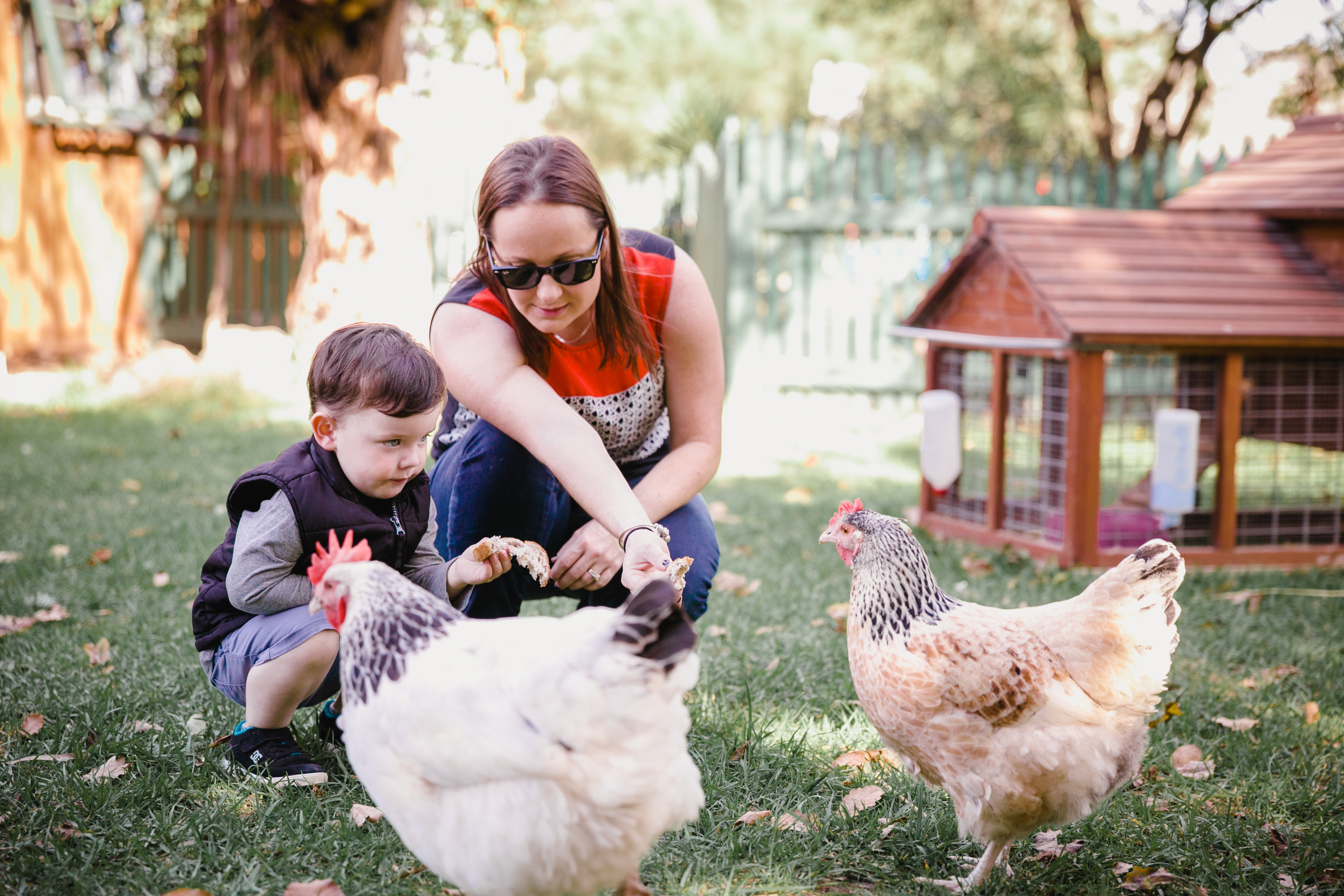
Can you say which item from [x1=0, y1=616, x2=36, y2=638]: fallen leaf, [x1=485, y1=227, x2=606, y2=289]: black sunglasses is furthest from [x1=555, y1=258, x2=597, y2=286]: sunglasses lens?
[x1=0, y1=616, x2=36, y2=638]: fallen leaf

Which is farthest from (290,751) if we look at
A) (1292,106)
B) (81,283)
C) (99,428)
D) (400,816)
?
(1292,106)

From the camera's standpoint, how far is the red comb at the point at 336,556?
209 cm

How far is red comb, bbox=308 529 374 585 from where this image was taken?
209 cm

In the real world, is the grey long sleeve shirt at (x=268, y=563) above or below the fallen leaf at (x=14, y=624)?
above

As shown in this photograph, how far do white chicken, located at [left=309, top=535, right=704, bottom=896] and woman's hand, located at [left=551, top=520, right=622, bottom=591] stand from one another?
26.1 inches

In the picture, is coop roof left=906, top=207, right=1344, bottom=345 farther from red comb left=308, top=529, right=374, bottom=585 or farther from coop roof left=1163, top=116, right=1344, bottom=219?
red comb left=308, top=529, right=374, bottom=585

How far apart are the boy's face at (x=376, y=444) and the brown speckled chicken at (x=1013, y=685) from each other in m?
1.14

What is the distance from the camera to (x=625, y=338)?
108 inches

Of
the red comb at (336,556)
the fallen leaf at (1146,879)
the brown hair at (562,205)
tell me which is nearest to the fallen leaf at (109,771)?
the red comb at (336,556)

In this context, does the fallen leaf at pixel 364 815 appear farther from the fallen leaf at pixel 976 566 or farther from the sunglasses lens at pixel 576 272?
the fallen leaf at pixel 976 566

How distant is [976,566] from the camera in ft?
14.8

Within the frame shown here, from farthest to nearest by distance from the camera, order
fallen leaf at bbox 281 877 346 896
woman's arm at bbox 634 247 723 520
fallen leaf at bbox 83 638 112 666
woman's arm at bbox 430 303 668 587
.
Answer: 1. fallen leaf at bbox 83 638 112 666
2. woman's arm at bbox 634 247 723 520
3. woman's arm at bbox 430 303 668 587
4. fallen leaf at bbox 281 877 346 896

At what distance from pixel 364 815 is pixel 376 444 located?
867 millimetres

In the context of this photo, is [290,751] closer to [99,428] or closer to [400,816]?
[400,816]
